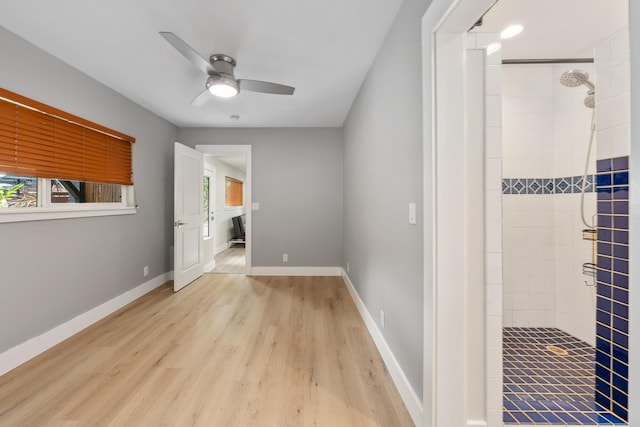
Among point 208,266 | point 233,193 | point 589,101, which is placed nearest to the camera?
point 589,101

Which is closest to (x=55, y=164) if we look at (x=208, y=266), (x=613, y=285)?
(x=208, y=266)

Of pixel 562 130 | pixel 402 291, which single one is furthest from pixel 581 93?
pixel 402 291

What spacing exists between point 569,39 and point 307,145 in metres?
3.21

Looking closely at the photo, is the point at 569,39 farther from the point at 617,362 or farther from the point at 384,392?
the point at 384,392

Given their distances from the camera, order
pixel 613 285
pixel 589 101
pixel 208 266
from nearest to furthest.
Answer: pixel 613 285 → pixel 589 101 → pixel 208 266

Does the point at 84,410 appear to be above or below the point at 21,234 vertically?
below

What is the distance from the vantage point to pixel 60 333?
2.43 meters

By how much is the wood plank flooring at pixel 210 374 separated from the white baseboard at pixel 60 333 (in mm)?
65

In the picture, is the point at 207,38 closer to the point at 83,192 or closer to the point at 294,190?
the point at 83,192

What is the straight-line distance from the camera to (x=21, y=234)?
2133 millimetres

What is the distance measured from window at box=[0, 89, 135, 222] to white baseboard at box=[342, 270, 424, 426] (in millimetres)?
2869

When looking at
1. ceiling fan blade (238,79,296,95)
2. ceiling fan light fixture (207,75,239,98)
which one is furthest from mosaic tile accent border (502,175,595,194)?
ceiling fan light fixture (207,75,239,98)

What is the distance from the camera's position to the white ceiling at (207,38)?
1.82 meters

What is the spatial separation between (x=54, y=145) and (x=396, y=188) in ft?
9.32
